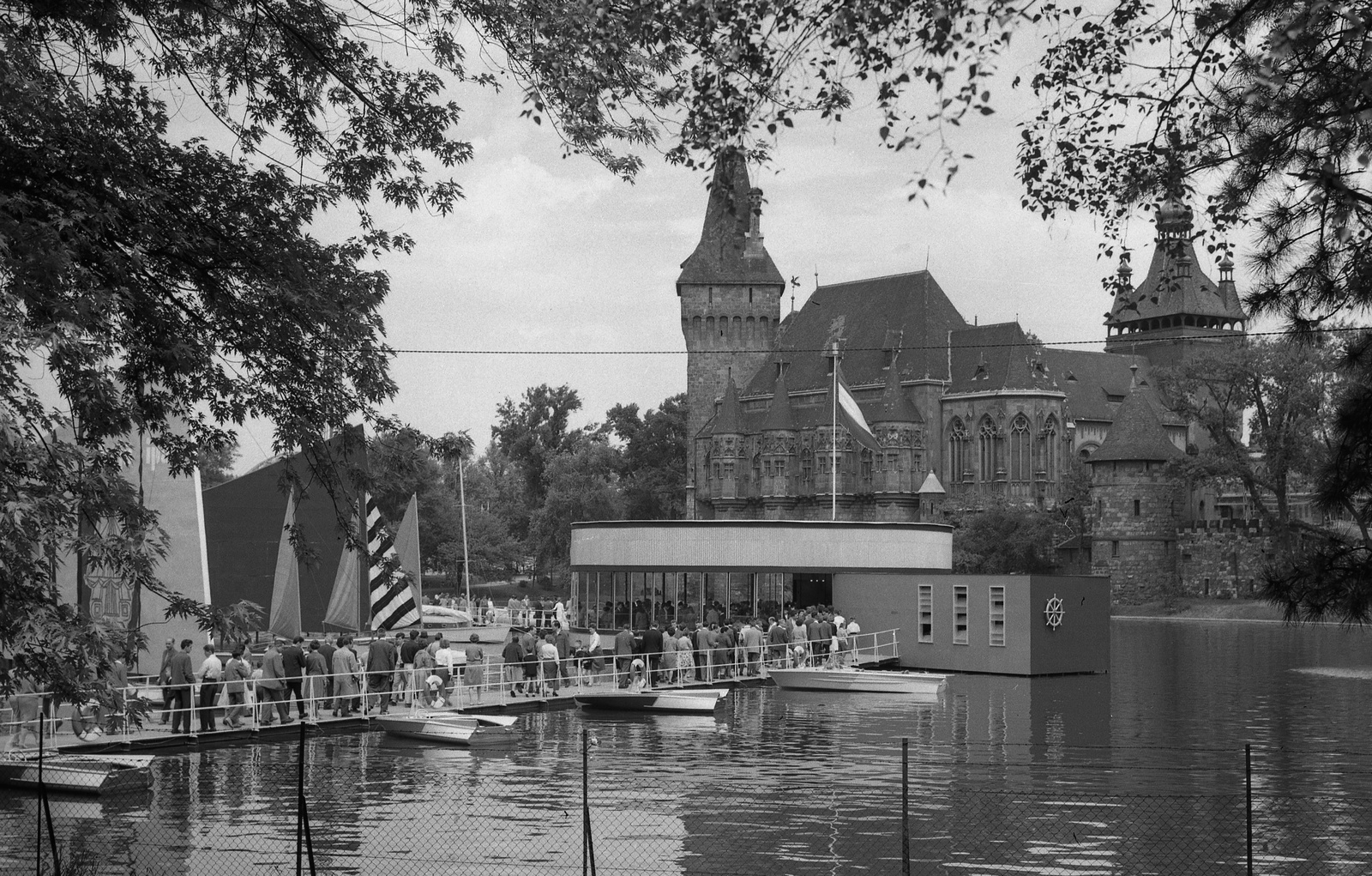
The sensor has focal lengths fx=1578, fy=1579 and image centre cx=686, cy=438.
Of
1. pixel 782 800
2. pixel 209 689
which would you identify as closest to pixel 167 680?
pixel 209 689

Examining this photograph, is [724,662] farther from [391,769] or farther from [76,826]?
[76,826]

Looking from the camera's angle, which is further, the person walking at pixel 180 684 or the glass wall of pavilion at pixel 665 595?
the glass wall of pavilion at pixel 665 595

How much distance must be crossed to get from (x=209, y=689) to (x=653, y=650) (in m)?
13.2

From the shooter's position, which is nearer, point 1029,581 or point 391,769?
point 391,769

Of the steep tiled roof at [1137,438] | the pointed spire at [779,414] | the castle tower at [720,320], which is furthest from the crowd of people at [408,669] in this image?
the castle tower at [720,320]

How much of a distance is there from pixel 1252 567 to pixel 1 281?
94.7m

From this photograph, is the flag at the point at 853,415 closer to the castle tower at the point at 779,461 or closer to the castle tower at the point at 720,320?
the castle tower at the point at 779,461

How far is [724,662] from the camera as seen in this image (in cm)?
4044

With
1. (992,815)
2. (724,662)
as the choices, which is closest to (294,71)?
(992,815)

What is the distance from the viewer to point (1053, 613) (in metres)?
43.0

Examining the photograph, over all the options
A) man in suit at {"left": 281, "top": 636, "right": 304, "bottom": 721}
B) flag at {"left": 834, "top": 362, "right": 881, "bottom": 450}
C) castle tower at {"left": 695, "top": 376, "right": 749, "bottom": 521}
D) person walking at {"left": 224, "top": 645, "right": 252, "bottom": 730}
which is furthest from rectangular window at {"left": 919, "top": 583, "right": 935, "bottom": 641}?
castle tower at {"left": 695, "top": 376, "right": 749, "bottom": 521}

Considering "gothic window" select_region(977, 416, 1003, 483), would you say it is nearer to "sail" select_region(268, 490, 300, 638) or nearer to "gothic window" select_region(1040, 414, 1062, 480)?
"gothic window" select_region(1040, 414, 1062, 480)

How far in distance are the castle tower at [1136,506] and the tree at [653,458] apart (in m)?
36.9

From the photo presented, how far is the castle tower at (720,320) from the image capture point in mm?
121625
